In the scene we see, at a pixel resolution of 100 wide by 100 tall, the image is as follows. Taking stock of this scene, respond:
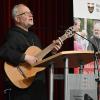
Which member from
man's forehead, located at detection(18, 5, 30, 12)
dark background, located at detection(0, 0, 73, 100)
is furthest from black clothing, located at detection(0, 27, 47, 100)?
dark background, located at detection(0, 0, 73, 100)

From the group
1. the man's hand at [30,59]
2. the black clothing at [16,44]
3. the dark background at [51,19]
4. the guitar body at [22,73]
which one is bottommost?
the guitar body at [22,73]

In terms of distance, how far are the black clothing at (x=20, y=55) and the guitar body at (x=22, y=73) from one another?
0.16 feet

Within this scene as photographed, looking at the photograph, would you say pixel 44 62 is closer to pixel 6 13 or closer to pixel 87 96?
pixel 87 96

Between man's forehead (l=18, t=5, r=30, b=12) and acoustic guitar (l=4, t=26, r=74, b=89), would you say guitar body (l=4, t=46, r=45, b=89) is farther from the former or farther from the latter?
man's forehead (l=18, t=5, r=30, b=12)

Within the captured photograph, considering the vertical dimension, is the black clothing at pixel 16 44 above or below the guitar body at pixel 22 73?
above

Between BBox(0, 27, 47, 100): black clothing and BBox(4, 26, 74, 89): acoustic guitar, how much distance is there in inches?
2.0

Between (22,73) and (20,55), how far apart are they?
0.15 meters

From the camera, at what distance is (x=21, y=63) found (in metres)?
3.09

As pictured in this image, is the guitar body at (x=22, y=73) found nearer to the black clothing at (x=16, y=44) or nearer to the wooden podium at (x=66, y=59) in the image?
the black clothing at (x=16, y=44)

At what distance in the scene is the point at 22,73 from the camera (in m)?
3.06

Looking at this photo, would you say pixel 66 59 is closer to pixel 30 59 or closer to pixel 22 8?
pixel 30 59

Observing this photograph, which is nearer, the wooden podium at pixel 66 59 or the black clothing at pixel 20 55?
the wooden podium at pixel 66 59

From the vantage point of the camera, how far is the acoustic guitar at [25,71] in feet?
9.89

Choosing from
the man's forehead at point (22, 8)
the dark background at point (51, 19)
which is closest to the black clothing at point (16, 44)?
the man's forehead at point (22, 8)
